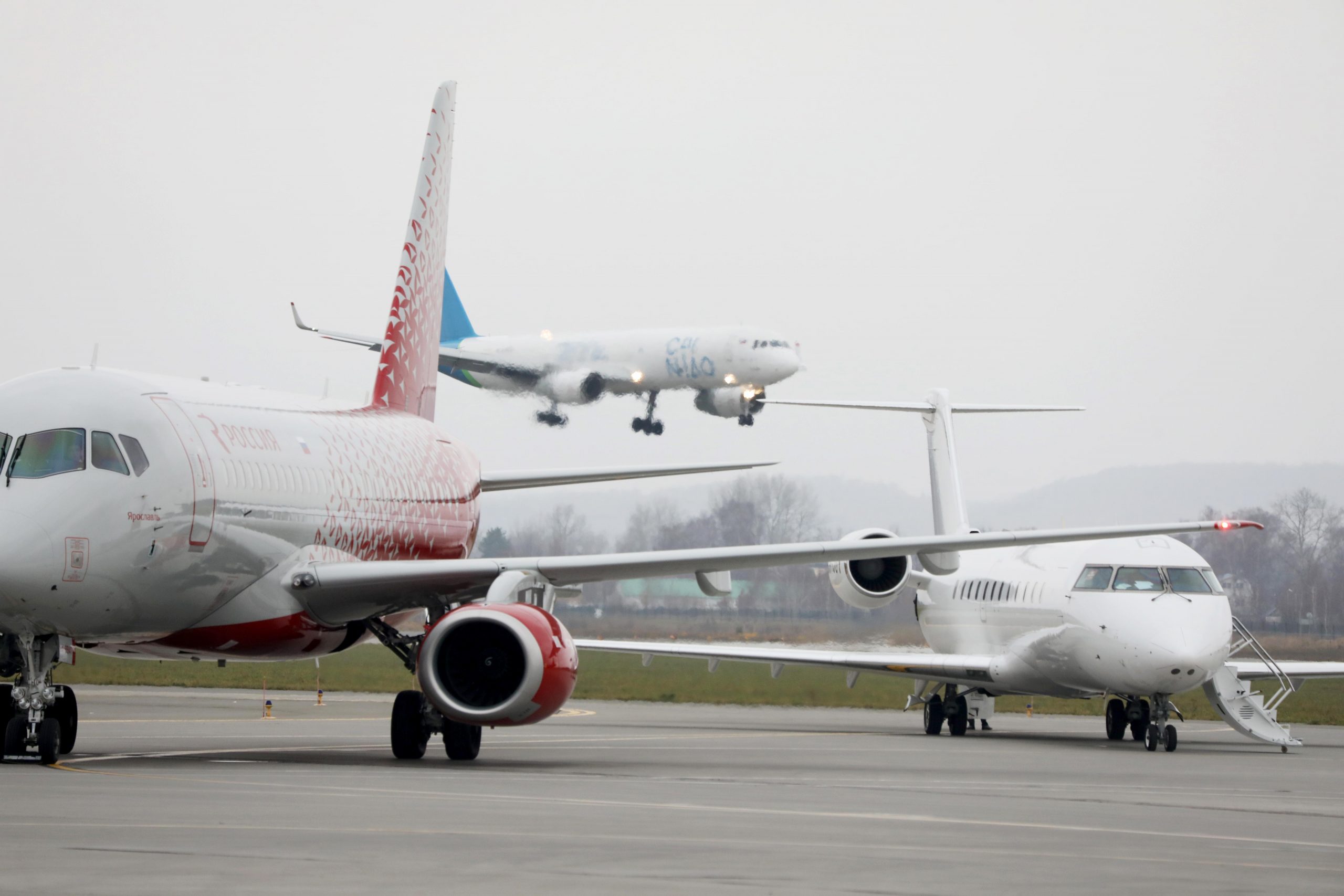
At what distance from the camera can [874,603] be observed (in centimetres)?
2708

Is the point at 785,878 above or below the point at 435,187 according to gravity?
below

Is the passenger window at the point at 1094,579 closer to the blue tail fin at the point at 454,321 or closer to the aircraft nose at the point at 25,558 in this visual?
the aircraft nose at the point at 25,558

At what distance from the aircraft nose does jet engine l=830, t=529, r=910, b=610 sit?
13465 millimetres

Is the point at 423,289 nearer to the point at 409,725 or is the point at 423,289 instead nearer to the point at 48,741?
the point at 409,725

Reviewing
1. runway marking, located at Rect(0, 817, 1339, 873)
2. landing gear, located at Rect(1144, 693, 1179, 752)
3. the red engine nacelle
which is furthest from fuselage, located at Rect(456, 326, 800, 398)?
runway marking, located at Rect(0, 817, 1339, 873)

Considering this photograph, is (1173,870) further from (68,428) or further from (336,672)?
(336,672)

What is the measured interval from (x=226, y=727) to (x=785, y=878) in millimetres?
18539

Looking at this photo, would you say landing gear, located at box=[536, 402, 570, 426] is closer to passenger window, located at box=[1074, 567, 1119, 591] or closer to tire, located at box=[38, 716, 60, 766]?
passenger window, located at box=[1074, 567, 1119, 591]

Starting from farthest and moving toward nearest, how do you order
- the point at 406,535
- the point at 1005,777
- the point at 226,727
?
the point at 226,727, the point at 406,535, the point at 1005,777

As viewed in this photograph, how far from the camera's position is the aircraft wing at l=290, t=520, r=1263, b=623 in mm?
18844

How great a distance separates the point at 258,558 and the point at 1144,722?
14742 millimetres

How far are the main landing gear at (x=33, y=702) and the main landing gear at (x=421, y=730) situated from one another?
366 cm

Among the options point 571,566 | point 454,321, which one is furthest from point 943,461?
point 454,321

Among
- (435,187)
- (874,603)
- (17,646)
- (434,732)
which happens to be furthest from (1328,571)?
(17,646)
